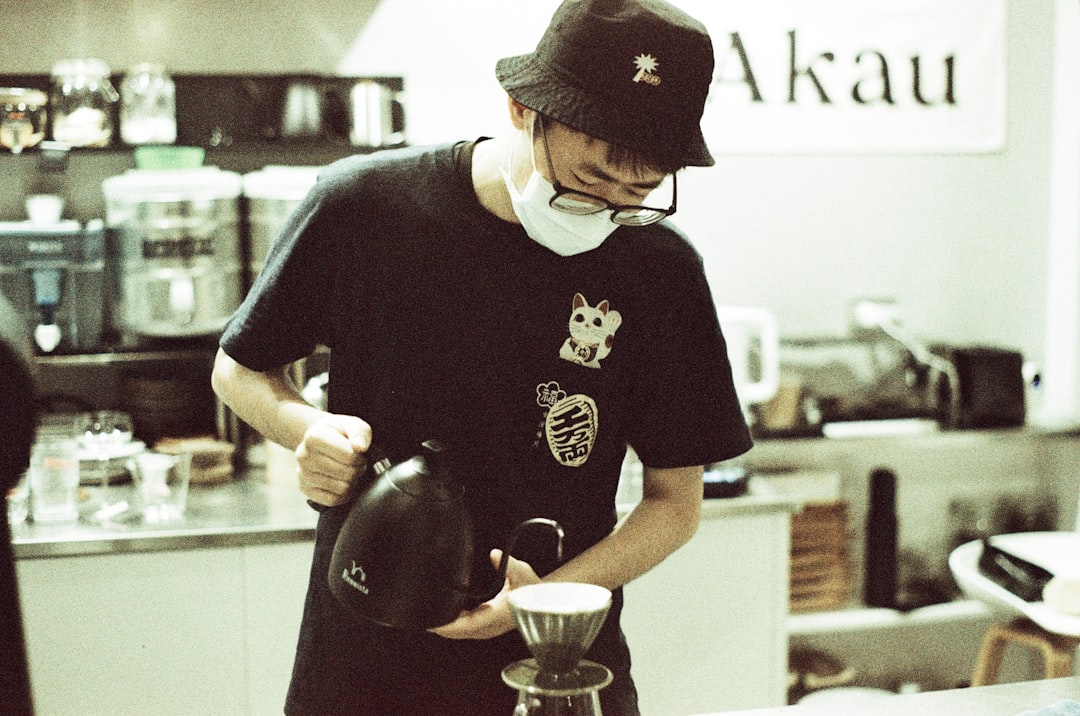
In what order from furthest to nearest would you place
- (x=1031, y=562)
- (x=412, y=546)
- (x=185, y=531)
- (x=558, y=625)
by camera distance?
(x=1031, y=562), (x=185, y=531), (x=412, y=546), (x=558, y=625)

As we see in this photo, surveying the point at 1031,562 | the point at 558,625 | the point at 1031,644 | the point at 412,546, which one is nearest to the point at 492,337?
the point at 412,546

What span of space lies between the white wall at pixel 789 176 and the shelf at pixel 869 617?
2.40ft

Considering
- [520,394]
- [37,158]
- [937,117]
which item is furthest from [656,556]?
[937,117]

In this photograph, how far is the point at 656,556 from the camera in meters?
1.54

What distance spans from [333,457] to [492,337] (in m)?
0.26

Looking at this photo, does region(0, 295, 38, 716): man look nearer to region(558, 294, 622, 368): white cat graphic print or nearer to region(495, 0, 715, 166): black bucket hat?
region(495, 0, 715, 166): black bucket hat

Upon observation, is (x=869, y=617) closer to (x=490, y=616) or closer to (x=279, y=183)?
(x=279, y=183)

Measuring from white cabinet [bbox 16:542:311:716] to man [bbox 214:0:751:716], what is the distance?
900 millimetres

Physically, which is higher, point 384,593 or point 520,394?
point 520,394

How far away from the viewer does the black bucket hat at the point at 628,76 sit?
1.25 metres

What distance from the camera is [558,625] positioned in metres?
1.01

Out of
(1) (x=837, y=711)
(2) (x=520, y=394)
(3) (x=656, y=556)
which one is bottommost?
(1) (x=837, y=711)

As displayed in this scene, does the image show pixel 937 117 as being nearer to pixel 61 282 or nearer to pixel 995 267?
pixel 995 267

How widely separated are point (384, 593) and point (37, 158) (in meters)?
2.11
